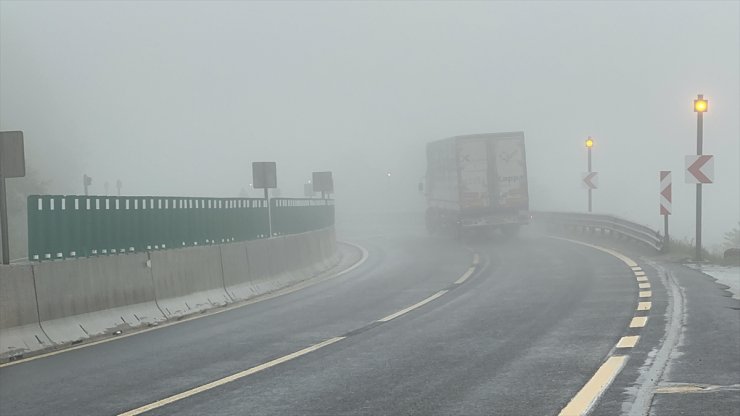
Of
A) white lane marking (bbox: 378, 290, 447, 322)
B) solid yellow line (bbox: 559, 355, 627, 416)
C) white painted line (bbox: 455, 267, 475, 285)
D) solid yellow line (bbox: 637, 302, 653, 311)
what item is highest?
solid yellow line (bbox: 559, 355, 627, 416)

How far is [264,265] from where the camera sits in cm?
1748

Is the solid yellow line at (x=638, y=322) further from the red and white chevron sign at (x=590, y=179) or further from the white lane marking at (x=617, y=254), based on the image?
the red and white chevron sign at (x=590, y=179)

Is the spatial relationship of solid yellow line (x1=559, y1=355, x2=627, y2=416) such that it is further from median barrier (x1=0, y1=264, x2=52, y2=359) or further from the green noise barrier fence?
the green noise barrier fence

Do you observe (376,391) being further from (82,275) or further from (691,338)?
(82,275)

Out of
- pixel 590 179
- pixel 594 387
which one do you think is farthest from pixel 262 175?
pixel 590 179

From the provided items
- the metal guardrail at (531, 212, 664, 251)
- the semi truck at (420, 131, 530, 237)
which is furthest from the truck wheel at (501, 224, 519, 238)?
the metal guardrail at (531, 212, 664, 251)

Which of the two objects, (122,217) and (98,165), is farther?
(98,165)

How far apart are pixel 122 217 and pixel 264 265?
488cm

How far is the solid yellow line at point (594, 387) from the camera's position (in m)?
5.99

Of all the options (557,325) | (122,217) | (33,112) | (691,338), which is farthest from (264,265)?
(33,112)

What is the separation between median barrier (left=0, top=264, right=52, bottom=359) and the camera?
9555 mm

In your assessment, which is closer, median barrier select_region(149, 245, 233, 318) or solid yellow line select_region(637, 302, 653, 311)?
solid yellow line select_region(637, 302, 653, 311)

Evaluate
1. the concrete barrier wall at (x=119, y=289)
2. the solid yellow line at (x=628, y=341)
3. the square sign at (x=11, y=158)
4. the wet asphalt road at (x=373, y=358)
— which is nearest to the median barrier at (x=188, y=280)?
the concrete barrier wall at (x=119, y=289)

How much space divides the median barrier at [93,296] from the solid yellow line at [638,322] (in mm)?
6315
